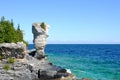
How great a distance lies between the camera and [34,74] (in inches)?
1923

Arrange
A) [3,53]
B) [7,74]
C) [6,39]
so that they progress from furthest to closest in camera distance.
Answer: [6,39], [3,53], [7,74]

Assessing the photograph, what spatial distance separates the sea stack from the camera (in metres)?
74.6

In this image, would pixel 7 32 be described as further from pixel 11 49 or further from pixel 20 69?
pixel 20 69

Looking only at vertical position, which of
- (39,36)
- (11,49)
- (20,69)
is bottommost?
(20,69)

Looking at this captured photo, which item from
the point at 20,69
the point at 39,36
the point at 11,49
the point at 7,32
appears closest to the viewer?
the point at 20,69

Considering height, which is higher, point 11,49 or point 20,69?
point 11,49

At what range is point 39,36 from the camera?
74.7 meters

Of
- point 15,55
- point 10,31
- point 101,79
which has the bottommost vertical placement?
point 101,79

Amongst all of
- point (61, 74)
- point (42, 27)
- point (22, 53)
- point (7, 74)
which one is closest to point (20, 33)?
point (42, 27)

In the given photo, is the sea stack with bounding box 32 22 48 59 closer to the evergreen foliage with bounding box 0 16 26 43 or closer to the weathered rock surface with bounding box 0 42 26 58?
the evergreen foliage with bounding box 0 16 26 43

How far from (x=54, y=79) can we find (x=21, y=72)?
6.32 metres

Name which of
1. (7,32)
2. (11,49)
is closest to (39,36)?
(7,32)

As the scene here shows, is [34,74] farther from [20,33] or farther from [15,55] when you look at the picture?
[20,33]

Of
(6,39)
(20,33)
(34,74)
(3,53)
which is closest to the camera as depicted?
(34,74)
